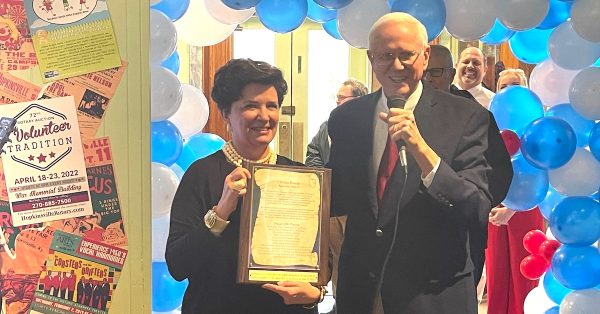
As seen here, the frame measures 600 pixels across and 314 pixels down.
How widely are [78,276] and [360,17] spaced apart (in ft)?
4.20

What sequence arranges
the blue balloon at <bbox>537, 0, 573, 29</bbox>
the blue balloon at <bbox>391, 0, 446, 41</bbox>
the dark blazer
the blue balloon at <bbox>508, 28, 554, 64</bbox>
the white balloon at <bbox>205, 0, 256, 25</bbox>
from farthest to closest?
the blue balloon at <bbox>508, 28, 554, 64</bbox> < the blue balloon at <bbox>537, 0, 573, 29</bbox> < the white balloon at <bbox>205, 0, 256, 25</bbox> < the blue balloon at <bbox>391, 0, 446, 41</bbox> < the dark blazer

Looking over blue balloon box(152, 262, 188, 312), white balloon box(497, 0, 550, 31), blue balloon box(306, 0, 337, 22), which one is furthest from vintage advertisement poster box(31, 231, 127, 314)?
white balloon box(497, 0, 550, 31)

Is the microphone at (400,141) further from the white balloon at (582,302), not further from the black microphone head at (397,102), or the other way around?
the white balloon at (582,302)

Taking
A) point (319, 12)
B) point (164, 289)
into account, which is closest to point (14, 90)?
point (164, 289)

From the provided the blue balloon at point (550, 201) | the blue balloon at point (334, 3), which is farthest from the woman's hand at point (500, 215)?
the blue balloon at point (334, 3)

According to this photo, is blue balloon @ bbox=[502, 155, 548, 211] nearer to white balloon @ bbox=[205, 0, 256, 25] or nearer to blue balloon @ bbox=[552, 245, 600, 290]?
blue balloon @ bbox=[552, 245, 600, 290]

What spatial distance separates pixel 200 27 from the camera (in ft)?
9.36

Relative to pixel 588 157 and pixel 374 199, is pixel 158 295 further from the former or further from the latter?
pixel 588 157

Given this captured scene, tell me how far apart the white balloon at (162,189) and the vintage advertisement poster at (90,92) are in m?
0.64

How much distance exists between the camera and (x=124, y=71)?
6.13 ft

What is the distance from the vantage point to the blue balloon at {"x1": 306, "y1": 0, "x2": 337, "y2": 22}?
9.23 ft

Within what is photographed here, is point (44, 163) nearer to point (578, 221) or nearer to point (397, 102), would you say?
point (397, 102)

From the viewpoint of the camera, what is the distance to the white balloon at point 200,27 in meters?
2.79

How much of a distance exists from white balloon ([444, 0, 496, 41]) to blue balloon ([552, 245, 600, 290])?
0.92 meters
